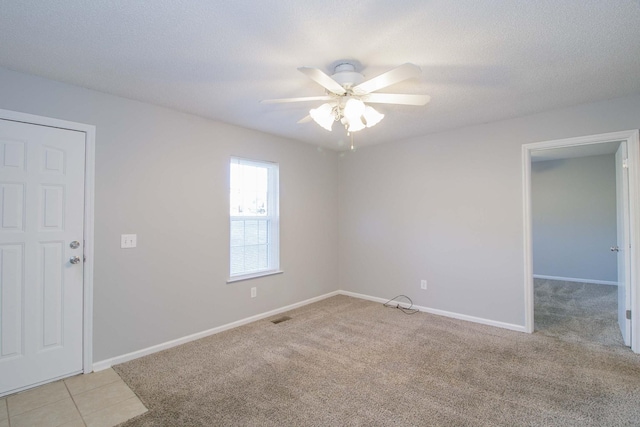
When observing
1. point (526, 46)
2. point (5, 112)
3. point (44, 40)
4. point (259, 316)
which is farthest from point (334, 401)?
point (5, 112)

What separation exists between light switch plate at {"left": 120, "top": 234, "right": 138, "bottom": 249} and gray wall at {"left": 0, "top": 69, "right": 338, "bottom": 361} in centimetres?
3

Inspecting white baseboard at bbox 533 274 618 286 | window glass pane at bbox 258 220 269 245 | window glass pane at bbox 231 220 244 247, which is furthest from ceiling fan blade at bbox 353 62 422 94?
white baseboard at bbox 533 274 618 286

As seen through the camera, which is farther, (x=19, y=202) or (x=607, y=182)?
(x=607, y=182)

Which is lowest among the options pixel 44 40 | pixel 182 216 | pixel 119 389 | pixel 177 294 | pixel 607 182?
pixel 119 389

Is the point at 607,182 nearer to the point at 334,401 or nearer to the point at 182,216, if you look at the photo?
the point at 334,401

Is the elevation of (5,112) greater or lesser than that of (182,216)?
greater

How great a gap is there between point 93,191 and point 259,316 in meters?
2.17

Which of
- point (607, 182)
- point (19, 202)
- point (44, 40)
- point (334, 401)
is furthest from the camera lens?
point (607, 182)

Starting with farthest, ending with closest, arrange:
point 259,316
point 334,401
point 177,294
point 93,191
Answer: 1. point 259,316
2. point 177,294
3. point 93,191
4. point 334,401

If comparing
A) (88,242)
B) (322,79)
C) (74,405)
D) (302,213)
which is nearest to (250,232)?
(302,213)

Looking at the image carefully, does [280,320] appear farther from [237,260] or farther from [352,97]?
[352,97]

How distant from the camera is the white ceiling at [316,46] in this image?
155cm

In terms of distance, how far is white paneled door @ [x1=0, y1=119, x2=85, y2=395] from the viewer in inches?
84.7

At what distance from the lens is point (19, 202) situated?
7.20ft
